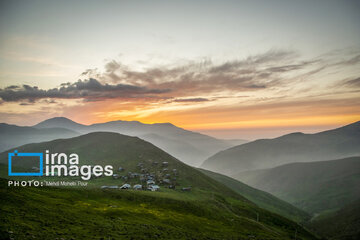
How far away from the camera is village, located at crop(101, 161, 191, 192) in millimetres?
114188

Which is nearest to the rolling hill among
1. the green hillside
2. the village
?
the village

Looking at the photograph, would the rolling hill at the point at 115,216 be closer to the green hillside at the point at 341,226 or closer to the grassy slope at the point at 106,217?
the grassy slope at the point at 106,217

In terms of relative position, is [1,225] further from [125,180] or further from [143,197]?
[125,180]

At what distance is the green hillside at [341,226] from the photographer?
11497 cm

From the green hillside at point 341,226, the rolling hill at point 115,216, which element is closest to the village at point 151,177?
the rolling hill at point 115,216

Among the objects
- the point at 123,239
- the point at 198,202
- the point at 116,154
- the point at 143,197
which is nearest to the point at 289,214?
the point at 198,202

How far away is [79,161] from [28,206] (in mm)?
152494

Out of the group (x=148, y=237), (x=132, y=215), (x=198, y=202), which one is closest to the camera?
(x=148, y=237)

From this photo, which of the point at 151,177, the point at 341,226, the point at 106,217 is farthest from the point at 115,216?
the point at 341,226

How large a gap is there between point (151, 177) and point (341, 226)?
443 feet

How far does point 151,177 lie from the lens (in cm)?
12688

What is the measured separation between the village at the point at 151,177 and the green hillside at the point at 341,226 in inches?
3802

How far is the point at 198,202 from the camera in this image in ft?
300

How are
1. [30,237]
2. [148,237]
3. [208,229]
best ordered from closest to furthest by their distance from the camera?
[30,237], [148,237], [208,229]
